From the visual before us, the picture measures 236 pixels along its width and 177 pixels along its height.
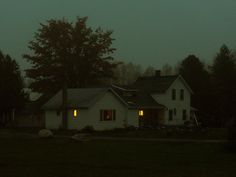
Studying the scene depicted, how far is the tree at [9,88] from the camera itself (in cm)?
7419

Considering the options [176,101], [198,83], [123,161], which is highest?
[198,83]

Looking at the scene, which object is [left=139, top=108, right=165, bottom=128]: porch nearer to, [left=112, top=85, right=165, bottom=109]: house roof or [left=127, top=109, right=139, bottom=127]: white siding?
[left=112, top=85, right=165, bottom=109]: house roof

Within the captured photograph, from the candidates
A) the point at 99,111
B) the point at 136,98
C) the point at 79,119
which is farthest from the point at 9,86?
the point at 99,111

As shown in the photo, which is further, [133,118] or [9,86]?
[9,86]

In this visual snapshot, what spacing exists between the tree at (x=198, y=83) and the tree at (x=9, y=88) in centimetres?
2611

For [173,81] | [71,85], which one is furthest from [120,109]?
[71,85]

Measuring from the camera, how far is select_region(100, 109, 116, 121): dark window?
6228 cm

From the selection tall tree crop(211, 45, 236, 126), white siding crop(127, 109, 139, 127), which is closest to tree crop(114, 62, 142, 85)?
tall tree crop(211, 45, 236, 126)

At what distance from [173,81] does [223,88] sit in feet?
63.6

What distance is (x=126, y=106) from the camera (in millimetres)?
64188

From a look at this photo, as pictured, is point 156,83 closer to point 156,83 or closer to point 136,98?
point 156,83

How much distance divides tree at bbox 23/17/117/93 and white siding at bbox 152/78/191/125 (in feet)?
38.0

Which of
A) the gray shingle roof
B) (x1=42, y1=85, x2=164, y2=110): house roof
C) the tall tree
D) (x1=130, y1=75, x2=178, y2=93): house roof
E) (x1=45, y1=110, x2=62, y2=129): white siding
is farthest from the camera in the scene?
→ the tall tree

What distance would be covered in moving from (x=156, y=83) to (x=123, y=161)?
49649mm
